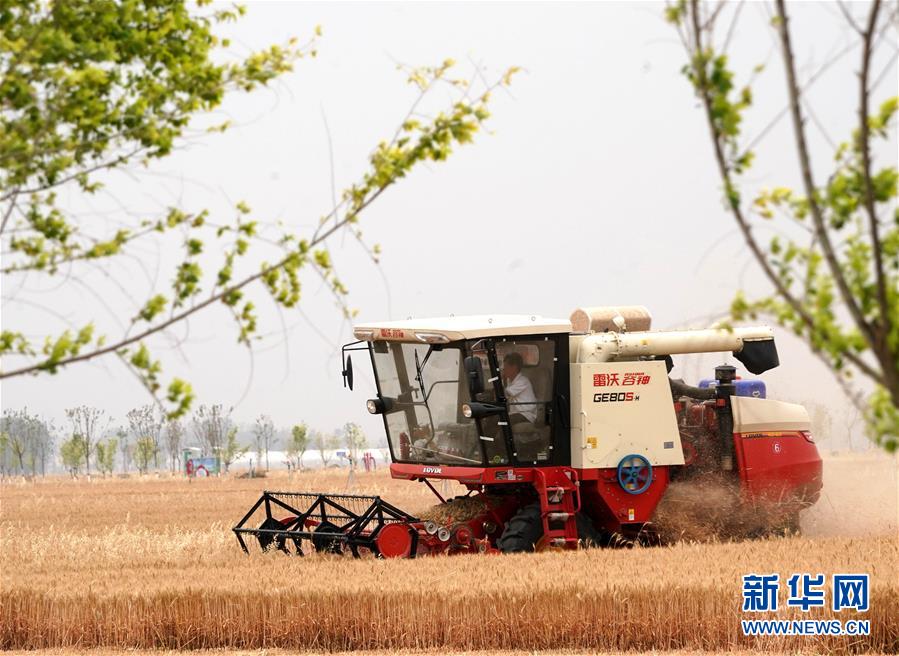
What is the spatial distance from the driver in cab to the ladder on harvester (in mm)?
571

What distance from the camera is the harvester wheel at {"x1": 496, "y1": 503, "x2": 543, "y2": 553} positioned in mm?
12367

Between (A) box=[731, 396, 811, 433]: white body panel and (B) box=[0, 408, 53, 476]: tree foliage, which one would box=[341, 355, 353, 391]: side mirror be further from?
(B) box=[0, 408, 53, 476]: tree foliage

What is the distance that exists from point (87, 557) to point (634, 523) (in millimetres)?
6376

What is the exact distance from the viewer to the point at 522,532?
1241 centimetres

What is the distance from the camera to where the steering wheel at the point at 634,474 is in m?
13.0

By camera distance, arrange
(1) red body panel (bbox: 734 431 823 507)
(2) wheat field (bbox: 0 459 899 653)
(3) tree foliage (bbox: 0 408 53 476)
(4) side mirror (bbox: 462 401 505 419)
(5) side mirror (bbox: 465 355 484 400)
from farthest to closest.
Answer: (3) tree foliage (bbox: 0 408 53 476)
(1) red body panel (bbox: 734 431 823 507)
(4) side mirror (bbox: 462 401 505 419)
(5) side mirror (bbox: 465 355 484 400)
(2) wheat field (bbox: 0 459 899 653)

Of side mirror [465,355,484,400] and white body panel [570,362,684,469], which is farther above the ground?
side mirror [465,355,484,400]

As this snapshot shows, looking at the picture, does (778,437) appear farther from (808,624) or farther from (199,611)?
(199,611)

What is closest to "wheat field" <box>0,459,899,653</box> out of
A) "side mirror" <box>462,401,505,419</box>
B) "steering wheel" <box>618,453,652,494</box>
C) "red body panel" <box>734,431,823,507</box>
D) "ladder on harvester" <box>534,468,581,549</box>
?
"ladder on harvester" <box>534,468,581,549</box>

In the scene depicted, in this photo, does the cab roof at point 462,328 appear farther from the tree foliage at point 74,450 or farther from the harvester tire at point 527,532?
the tree foliage at point 74,450

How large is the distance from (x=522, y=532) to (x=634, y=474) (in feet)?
4.75

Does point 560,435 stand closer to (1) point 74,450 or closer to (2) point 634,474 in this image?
(2) point 634,474

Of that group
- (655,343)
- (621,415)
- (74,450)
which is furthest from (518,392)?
(74,450)

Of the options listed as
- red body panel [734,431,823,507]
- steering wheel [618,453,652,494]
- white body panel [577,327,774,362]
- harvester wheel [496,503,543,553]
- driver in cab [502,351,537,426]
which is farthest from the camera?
red body panel [734,431,823,507]
